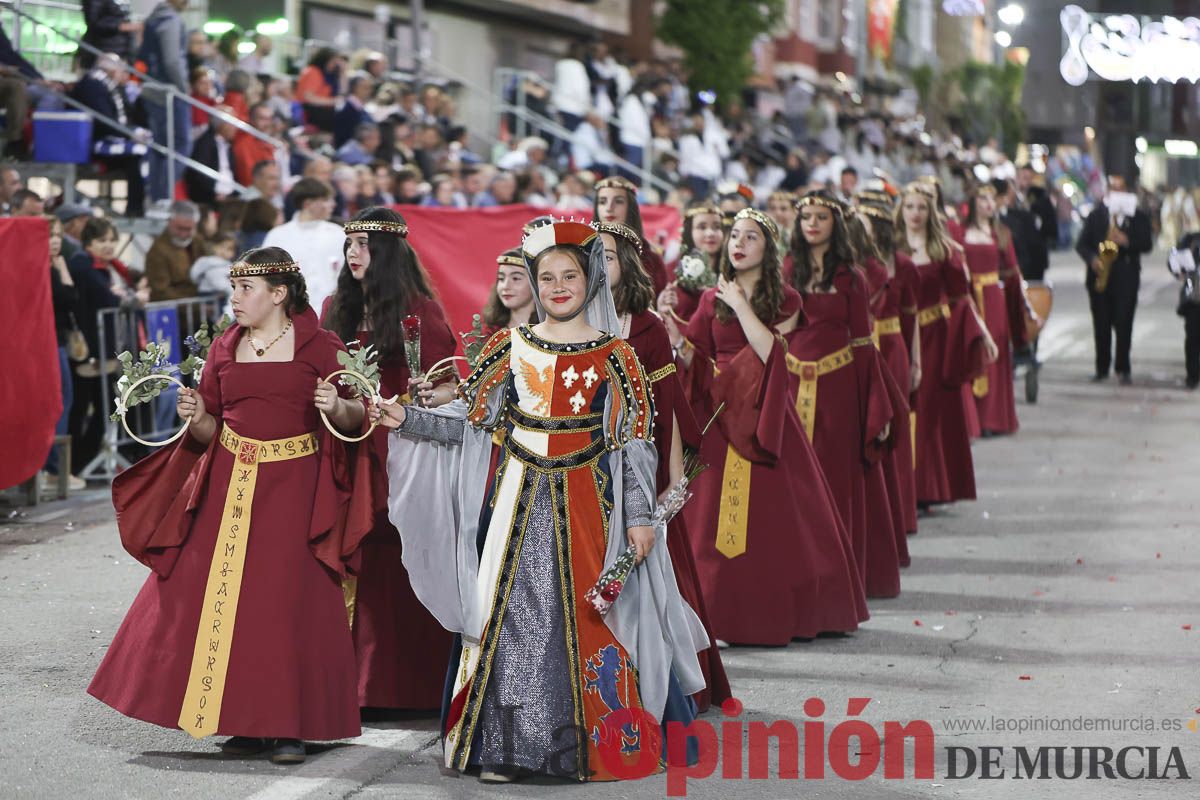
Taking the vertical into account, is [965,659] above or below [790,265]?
below

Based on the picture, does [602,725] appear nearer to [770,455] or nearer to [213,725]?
[213,725]

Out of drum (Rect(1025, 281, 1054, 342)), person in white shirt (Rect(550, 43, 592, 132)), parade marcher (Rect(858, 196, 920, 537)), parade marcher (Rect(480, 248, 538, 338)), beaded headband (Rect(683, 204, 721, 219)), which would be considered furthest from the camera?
person in white shirt (Rect(550, 43, 592, 132))

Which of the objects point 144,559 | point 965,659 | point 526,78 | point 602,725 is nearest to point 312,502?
point 144,559

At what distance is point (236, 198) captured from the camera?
16797 millimetres

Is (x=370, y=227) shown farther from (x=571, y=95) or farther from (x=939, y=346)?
(x=571, y=95)

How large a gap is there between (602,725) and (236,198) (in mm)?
11055

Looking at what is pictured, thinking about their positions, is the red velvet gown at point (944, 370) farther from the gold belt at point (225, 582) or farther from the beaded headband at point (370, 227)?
the gold belt at point (225, 582)

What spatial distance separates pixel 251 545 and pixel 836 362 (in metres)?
3.94

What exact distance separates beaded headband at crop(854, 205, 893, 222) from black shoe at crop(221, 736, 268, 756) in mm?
5898

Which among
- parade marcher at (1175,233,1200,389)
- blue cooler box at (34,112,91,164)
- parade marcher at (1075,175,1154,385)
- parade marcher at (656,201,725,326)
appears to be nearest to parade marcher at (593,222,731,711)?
parade marcher at (656,201,725,326)

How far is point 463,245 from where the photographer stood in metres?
13.9

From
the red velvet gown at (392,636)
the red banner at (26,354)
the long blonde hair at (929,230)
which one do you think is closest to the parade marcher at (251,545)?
the red velvet gown at (392,636)

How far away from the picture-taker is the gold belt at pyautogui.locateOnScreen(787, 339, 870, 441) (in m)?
9.87

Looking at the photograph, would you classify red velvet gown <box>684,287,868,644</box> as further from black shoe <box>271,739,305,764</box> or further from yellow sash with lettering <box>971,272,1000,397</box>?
yellow sash with lettering <box>971,272,1000,397</box>
